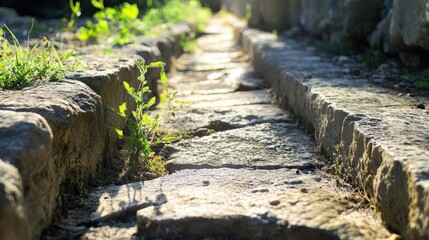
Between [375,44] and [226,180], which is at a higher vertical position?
[375,44]

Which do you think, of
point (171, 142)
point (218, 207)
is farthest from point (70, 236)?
point (171, 142)

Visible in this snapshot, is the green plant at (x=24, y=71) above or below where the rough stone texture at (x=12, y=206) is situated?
above

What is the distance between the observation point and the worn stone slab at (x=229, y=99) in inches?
158

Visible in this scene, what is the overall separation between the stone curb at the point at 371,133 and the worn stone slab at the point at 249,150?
111mm

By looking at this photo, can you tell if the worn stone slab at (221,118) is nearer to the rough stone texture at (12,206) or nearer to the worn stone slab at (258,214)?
the worn stone slab at (258,214)

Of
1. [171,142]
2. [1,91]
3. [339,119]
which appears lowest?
[171,142]

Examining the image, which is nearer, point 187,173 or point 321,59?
point 187,173

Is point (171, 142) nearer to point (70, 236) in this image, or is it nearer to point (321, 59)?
point (70, 236)

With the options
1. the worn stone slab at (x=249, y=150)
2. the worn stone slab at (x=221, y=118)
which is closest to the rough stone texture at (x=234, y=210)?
the worn stone slab at (x=249, y=150)

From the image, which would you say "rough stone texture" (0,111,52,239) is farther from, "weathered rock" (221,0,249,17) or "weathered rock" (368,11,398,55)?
"weathered rock" (221,0,249,17)

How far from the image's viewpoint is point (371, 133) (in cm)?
216

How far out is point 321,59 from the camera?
14.4ft

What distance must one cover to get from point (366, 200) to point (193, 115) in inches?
67.9

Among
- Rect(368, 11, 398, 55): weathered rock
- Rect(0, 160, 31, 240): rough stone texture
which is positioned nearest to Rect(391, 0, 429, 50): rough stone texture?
Rect(368, 11, 398, 55): weathered rock
